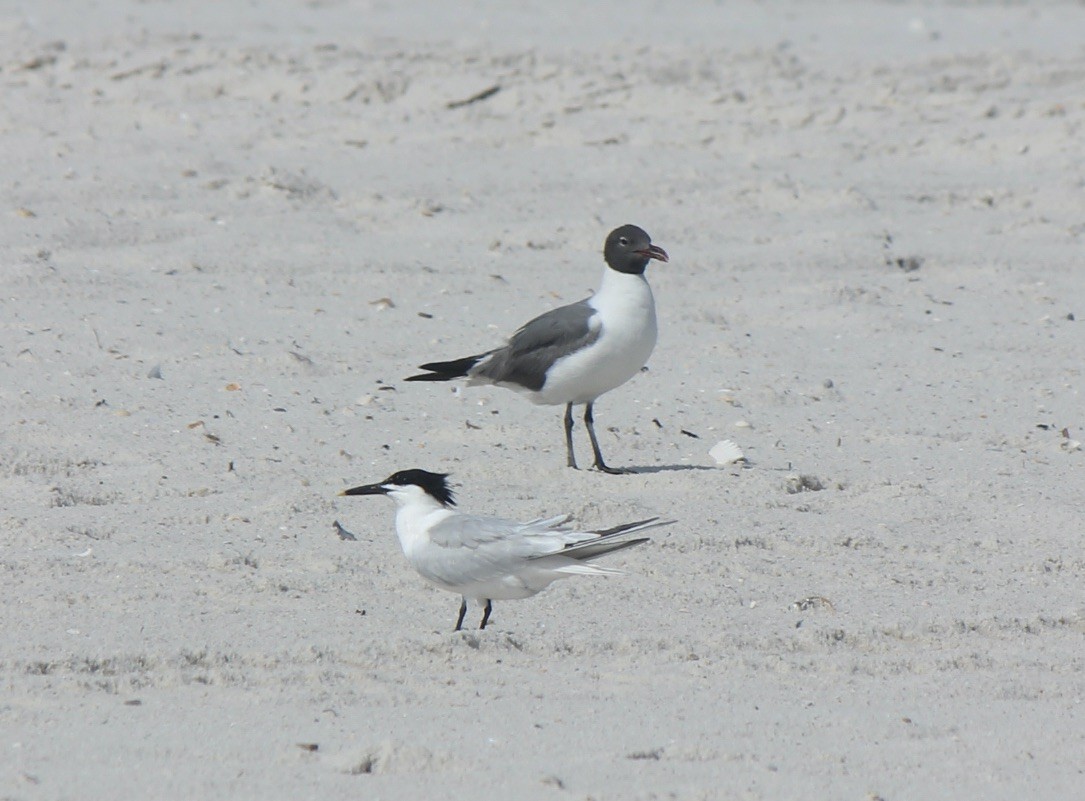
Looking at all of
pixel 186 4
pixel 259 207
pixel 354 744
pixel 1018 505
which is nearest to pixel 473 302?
pixel 259 207

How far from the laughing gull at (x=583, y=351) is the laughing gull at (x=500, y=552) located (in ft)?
4.29

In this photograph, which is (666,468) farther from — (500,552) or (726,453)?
(500,552)

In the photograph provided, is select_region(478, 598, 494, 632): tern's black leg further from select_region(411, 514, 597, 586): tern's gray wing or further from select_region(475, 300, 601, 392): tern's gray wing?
select_region(475, 300, 601, 392): tern's gray wing

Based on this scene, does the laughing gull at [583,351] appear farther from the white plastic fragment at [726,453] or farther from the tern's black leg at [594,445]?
the white plastic fragment at [726,453]

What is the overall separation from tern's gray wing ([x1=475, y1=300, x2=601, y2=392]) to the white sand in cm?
26

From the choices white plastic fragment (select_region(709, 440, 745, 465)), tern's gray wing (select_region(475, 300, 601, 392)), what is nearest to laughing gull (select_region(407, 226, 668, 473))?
tern's gray wing (select_region(475, 300, 601, 392))

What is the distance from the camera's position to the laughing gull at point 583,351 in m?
5.80

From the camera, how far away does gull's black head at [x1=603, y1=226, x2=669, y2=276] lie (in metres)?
6.06

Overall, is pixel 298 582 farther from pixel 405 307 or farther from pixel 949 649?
pixel 405 307

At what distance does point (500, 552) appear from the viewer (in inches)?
168

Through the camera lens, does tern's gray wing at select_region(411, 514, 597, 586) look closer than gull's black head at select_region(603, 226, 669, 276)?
Yes

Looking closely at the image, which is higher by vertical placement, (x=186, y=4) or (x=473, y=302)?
(x=186, y=4)

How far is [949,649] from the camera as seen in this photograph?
445cm

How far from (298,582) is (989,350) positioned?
12.0 feet
